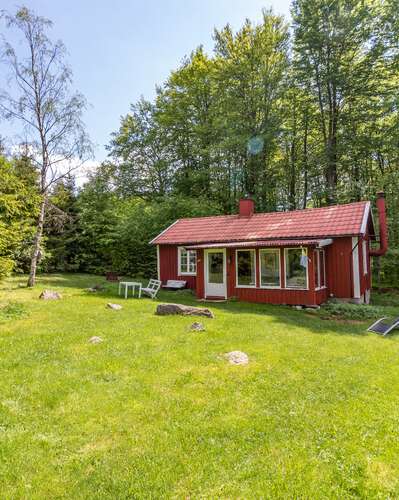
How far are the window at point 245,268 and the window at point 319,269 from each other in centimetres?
221

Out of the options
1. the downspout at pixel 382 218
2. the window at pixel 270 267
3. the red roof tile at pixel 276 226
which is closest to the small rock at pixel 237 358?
the window at pixel 270 267

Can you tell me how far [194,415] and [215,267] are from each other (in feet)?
29.8

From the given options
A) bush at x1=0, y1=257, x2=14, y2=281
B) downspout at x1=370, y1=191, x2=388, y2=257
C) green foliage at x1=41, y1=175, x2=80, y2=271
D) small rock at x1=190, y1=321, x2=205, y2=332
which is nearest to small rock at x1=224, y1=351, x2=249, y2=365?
small rock at x1=190, y1=321, x2=205, y2=332

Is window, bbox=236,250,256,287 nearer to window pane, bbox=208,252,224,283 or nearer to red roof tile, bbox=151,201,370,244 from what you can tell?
window pane, bbox=208,252,224,283

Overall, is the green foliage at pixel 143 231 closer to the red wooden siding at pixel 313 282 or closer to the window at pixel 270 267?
the red wooden siding at pixel 313 282

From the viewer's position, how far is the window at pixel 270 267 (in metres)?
11.3

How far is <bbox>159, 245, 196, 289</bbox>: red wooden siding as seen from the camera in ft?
49.4

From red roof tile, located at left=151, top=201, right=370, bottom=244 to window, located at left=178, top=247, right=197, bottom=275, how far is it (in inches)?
23.8

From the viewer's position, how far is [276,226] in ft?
42.7

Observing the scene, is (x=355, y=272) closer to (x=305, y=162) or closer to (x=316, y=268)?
(x=316, y=268)

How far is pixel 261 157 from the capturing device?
71.6ft

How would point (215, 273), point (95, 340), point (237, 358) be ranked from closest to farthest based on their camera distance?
point (237, 358), point (95, 340), point (215, 273)

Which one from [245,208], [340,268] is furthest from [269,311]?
[245,208]

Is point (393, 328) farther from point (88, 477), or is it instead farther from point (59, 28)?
point (59, 28)
